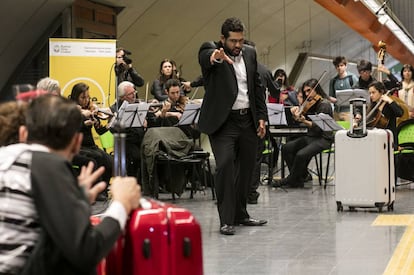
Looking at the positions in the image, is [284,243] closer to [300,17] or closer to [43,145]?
[43,145]

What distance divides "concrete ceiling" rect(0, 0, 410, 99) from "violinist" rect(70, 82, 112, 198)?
241 cm

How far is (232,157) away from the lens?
6730 millimetres

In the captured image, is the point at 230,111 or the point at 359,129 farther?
the point at 359,129

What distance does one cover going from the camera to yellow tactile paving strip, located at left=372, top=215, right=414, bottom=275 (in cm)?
511

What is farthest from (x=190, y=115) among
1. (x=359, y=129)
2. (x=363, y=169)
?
(x=363, y=169)

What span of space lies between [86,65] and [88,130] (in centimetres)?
202

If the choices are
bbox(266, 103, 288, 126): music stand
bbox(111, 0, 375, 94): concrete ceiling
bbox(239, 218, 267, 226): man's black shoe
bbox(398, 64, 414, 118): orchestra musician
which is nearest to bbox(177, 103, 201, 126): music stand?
bbox(266, 103, 288, 126): music stand

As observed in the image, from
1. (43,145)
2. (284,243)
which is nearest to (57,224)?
(43,145)

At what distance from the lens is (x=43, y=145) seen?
2523 mm

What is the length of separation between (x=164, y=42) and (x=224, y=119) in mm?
9428

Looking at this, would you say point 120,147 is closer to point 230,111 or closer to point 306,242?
point 306,242

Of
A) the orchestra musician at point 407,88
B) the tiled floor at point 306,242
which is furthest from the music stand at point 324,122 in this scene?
the tiled floor at point 306,242

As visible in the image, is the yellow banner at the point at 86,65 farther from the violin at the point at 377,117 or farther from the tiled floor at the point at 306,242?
the violin at the point at 377,117

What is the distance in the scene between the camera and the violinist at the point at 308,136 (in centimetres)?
1080
